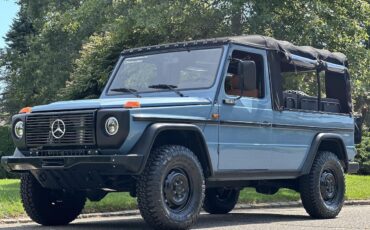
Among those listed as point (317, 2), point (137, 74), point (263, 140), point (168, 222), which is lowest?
→ point (168, 222)

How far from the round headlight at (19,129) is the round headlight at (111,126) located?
4.50ft

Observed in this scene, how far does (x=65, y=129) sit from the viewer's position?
8297mm

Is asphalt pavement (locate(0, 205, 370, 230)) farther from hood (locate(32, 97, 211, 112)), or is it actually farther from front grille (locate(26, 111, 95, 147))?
hood (locate(32, 97, 211, 112))

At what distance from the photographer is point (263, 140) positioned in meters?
9.77

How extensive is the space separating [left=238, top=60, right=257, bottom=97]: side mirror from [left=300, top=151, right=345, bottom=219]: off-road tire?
2140 millimetres

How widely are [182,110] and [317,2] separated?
11986 millimetres

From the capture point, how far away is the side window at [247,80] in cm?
931

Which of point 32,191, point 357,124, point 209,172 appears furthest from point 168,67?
point 357,124

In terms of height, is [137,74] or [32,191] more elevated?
[137,74]

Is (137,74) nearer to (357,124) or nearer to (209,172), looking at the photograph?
(209,172)

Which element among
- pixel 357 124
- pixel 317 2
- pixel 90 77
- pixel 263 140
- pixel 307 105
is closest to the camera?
pixel 263 140

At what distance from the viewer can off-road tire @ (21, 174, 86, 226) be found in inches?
361

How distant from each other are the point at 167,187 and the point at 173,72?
195cm

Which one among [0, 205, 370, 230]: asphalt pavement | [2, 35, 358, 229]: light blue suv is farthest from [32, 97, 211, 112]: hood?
[0, 205, 370, 230]: asphalt pavement
